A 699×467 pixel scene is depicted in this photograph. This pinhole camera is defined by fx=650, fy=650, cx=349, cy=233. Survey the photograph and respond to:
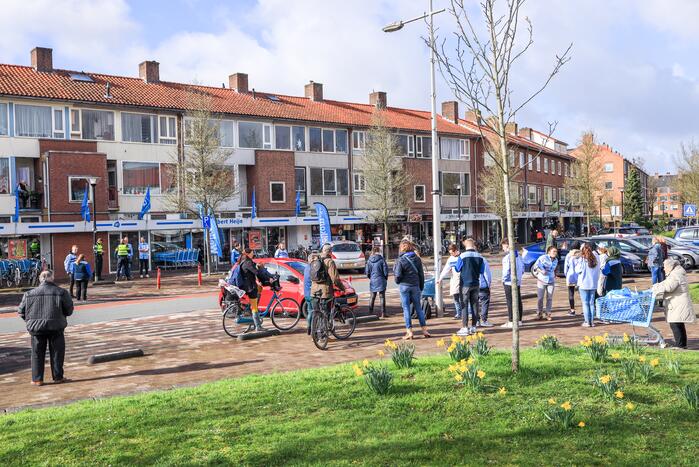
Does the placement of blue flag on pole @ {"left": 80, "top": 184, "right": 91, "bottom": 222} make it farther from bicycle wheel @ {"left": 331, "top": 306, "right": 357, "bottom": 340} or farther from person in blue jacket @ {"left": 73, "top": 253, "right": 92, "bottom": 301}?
bicycle wheel @ {"left": 331, "top": 306, "right": 357, "bottom": 340}

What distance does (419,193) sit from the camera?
159ft

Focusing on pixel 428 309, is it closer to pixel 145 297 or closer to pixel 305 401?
pixel 305 401

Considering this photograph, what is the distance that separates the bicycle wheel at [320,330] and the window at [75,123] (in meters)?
26.1

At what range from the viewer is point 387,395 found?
22.4ft

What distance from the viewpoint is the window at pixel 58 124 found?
106ft

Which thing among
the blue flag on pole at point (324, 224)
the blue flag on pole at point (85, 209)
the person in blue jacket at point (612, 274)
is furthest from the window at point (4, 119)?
the person in blue jacket at point (612, 274)

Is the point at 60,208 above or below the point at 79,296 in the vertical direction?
above

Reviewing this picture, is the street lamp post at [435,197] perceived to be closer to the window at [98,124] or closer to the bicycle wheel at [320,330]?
the bicycle wheel at [320,330]

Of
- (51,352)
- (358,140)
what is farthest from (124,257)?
(358,140)

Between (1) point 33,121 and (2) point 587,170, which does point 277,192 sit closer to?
(1) point 33,121

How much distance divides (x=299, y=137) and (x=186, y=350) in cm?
3161

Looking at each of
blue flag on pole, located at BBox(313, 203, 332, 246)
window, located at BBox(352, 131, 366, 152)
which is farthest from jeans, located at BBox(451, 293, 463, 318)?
window, located at BBox(352, 131, 366, 152)

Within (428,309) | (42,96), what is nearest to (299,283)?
(428,309)

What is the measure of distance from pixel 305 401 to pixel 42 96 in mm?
29917
